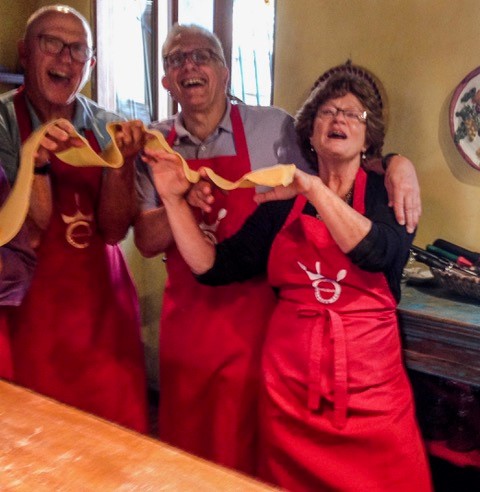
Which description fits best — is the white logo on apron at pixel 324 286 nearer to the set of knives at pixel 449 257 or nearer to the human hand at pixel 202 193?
the human hand at pixel 202 193

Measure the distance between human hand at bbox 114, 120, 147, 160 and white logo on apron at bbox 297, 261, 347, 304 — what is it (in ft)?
1.53

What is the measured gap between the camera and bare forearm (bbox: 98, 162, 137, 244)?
149cm

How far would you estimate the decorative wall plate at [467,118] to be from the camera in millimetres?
1751

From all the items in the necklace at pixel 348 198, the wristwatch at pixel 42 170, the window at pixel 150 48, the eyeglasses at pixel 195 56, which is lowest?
the necklace at pixel 348 198

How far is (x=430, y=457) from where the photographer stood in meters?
1.87

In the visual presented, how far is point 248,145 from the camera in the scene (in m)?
1.61

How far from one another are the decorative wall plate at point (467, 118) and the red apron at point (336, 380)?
61 cm

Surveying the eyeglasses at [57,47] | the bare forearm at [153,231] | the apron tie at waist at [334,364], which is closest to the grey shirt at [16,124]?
the eyeglasses at [57,47]

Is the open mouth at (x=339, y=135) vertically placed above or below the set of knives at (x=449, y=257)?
above

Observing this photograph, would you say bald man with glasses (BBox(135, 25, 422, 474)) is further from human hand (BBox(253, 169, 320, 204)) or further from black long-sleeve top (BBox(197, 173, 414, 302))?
human hand (BBox(253, 169, 320, 204))

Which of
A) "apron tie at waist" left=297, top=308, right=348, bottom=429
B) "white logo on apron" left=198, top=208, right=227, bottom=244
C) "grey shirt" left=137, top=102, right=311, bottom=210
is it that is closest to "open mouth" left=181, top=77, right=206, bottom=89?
"grey shirt" left=137, top=102, right=311, bottom=210

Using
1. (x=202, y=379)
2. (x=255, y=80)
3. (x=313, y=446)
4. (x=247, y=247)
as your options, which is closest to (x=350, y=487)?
(x=313, y=446)

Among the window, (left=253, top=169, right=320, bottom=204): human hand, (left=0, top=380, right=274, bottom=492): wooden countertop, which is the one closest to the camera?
(left=0, top=380, right=274, bottom=492): wooden countertop

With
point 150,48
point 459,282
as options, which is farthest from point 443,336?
point 150,48
